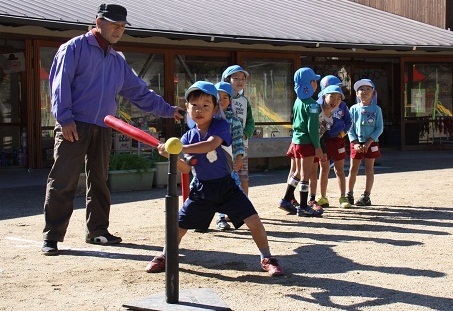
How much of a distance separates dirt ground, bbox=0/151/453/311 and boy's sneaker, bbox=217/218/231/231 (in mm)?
91

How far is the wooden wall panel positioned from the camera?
21.1 meters

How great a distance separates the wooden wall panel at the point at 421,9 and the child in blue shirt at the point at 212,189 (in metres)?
16.7

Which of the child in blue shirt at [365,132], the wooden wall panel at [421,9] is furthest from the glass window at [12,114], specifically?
the wooden wall panel at [421,9]

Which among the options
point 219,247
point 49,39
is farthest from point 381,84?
point 219,247

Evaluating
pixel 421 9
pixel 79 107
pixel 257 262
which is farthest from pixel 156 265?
pixel 421 9

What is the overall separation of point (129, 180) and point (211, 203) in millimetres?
6014

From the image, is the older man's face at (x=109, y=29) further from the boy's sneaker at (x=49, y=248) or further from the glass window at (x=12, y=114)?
→ the glass window at (x=12, y=114)

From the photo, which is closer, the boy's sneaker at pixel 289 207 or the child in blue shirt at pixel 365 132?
the boy's sneaker at pixel 289 207

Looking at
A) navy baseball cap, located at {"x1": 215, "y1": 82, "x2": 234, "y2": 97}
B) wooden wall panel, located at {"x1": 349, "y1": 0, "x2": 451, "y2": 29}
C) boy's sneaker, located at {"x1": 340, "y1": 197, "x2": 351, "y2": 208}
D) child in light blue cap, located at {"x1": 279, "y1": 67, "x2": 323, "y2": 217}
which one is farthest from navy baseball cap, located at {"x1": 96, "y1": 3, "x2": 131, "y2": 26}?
wooden wall panel, located at {"x1": 349, "y1": 0, "x2": 451, "y2": 29}

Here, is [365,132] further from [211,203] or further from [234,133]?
[211,203]

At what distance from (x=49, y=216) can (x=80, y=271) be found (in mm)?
942

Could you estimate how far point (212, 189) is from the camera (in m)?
5.83

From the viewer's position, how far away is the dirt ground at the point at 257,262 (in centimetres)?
496

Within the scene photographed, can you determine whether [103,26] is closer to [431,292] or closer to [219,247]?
[219,247]
